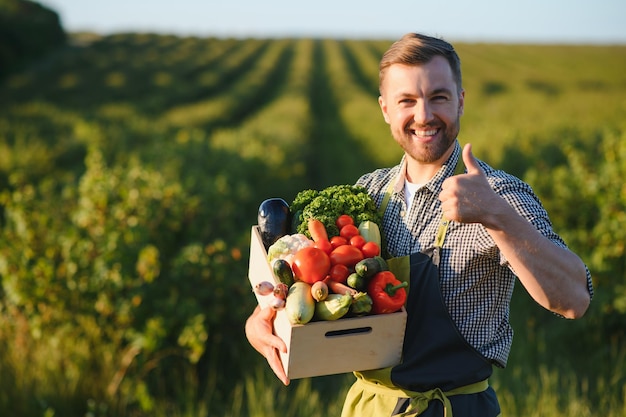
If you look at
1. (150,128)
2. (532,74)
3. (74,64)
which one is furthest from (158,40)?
(150,128)

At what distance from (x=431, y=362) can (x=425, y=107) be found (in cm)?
83

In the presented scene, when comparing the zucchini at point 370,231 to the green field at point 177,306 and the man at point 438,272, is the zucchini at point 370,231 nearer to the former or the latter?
the man at point 438,272

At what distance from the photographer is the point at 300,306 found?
184cm

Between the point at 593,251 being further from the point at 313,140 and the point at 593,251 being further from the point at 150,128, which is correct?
the point at 313,140

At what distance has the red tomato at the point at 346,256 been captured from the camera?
78.0 inches

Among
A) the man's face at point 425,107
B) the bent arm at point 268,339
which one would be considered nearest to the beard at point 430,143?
the man's face at point 425,107

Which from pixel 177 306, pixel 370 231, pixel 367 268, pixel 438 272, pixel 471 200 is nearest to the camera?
pixel 471 200

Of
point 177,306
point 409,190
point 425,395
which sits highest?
point 409,190

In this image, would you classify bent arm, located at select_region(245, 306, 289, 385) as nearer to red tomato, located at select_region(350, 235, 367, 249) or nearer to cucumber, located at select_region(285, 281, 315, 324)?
cucumber, located at select_region(285, 281, 315, 324)

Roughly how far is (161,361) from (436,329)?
2.88 m

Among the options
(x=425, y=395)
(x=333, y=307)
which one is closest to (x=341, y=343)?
(x=333, y=307)

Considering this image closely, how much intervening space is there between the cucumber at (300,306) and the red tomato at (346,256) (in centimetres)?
15

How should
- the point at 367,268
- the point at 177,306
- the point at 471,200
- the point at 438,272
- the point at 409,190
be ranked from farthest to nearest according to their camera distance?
the point at 177,306
the point at 409,190
the point at 438,272
the point at 367,268
the point at 471,200

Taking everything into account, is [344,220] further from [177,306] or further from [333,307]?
[177,306]
